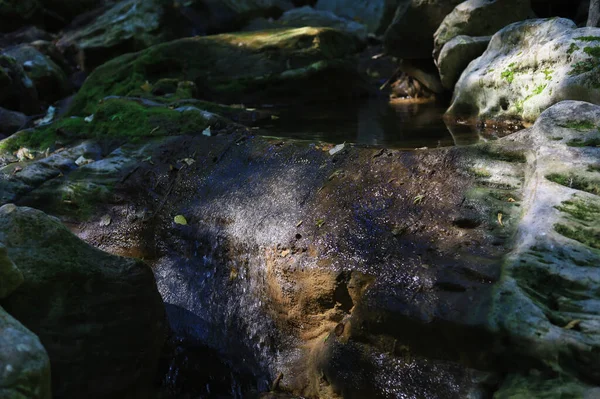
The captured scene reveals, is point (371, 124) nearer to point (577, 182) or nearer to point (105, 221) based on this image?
point (105, 221)

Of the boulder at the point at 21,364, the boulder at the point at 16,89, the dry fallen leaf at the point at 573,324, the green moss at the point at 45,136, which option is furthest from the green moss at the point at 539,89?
the boulder at the point at 16,89

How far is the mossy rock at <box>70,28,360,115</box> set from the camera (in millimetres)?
10945

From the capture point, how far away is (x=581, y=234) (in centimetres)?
282

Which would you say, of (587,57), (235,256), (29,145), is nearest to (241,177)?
(235,256)

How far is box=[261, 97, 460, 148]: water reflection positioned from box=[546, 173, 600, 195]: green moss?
220 centimetres

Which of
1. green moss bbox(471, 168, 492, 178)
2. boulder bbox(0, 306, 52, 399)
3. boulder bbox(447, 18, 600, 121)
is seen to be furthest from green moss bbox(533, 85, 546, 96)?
boulder bbox(0, 306, 52, 399)

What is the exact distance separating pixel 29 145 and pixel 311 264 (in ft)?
13.5

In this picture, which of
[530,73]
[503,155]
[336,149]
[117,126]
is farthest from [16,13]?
[503,155]

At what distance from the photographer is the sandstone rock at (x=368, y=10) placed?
1893cm

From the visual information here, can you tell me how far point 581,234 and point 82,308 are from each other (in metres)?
2.70

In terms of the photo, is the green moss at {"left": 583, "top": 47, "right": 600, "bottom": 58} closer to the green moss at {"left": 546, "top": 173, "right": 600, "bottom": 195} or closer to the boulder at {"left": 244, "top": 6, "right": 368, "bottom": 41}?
the green moss at {"left": 546, "top": 173, "right": 600, "bottom": 195}

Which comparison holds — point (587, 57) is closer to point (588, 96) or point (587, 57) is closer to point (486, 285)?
point (588, 96)

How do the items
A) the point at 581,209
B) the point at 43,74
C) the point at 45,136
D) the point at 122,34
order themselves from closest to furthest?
the point at 581,209 → the point at 45,136 → the point at 43,74 → the point at 122,34

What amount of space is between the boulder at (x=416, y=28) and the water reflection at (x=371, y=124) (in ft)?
3.95
